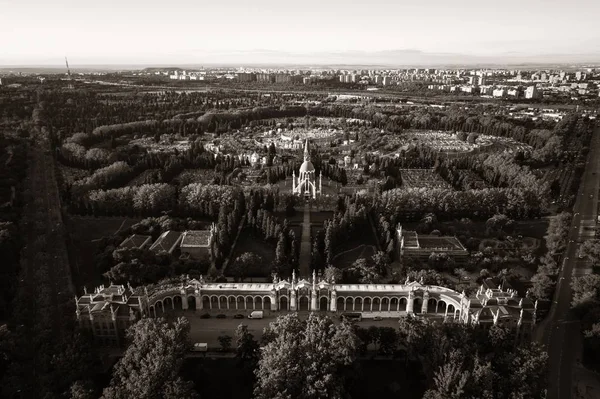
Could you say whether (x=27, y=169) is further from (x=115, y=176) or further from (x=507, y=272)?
(x=507, y=272)

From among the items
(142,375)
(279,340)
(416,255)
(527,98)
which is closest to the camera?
(142,375)

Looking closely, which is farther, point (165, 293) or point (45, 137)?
point (45, 137)

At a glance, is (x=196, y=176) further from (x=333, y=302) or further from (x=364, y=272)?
(x=333, y=302)

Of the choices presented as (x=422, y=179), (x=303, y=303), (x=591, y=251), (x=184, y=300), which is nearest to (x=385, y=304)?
(x=303, y=303)

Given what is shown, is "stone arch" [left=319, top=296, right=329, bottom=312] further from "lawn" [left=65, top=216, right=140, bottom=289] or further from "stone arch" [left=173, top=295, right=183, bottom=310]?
"lawn" [left=65, top=216, right=140, bottom=289]

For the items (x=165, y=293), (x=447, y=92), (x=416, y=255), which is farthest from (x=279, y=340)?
(x=447, y=92)

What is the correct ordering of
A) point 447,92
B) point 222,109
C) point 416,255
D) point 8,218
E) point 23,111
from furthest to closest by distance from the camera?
point 447,92 < point 222,109 < point 23,111 < point 8,218 < point 416,255
